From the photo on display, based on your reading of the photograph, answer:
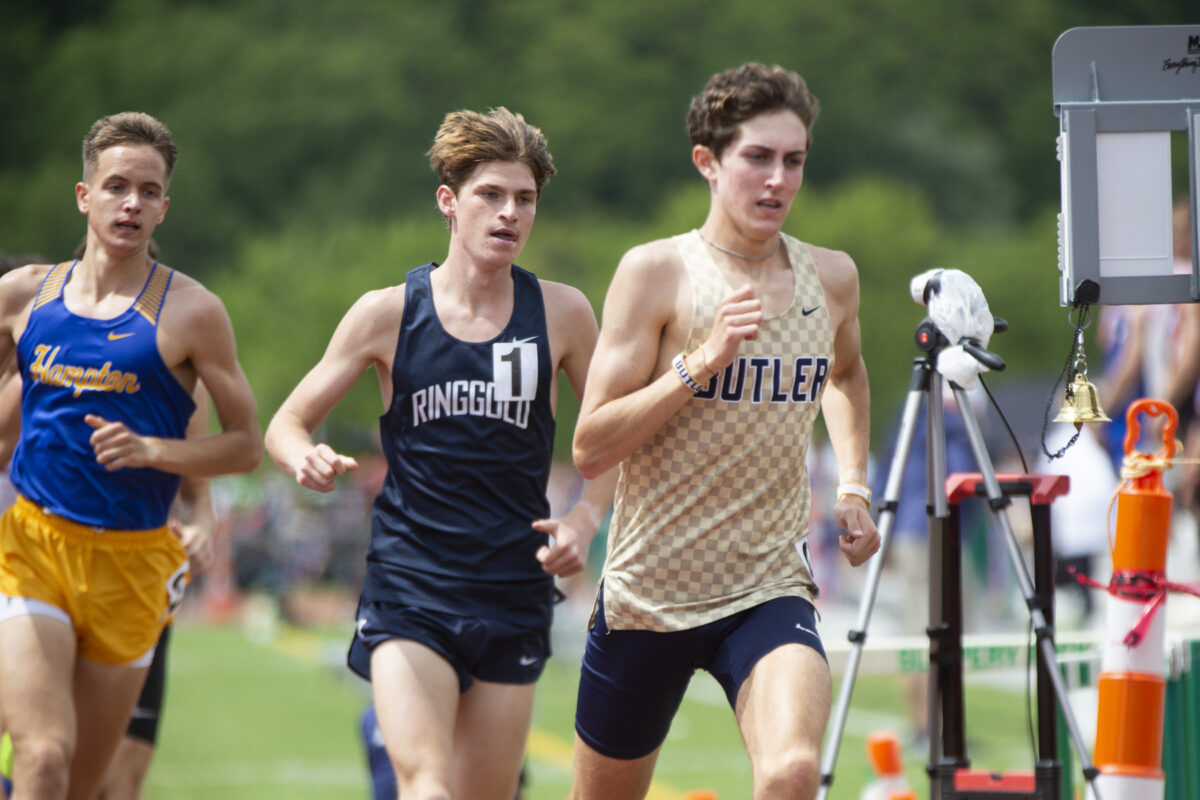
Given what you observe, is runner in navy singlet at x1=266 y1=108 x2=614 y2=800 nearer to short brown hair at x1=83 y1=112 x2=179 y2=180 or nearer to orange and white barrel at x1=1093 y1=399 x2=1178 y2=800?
short brown hair at x1=83 y1=112 x2=179 y2=180

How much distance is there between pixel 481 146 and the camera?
208 inches

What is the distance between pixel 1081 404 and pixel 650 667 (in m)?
1.41

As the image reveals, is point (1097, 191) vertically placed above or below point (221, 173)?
below

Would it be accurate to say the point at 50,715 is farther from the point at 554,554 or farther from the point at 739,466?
the point at 739,466

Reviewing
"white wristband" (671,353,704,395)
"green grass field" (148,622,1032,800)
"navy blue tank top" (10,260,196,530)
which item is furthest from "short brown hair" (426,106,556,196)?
"green grass field" (148,622,1032,800)

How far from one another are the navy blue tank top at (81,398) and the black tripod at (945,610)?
2.44 metres

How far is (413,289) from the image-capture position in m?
5.35

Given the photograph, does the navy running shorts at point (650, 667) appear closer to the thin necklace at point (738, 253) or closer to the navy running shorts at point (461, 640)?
the navy running shorts at point (461, 640)

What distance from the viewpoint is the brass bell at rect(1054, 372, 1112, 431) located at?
15.6 feet

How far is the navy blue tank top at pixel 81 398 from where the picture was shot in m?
5.71

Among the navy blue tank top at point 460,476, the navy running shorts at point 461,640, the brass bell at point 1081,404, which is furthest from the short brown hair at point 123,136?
the brass bell at point 1081,404

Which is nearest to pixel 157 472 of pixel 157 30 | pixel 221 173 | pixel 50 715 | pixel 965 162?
pixel 50 715

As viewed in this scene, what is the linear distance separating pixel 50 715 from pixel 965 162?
63.0 m

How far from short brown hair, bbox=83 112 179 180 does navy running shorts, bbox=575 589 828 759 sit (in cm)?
222
